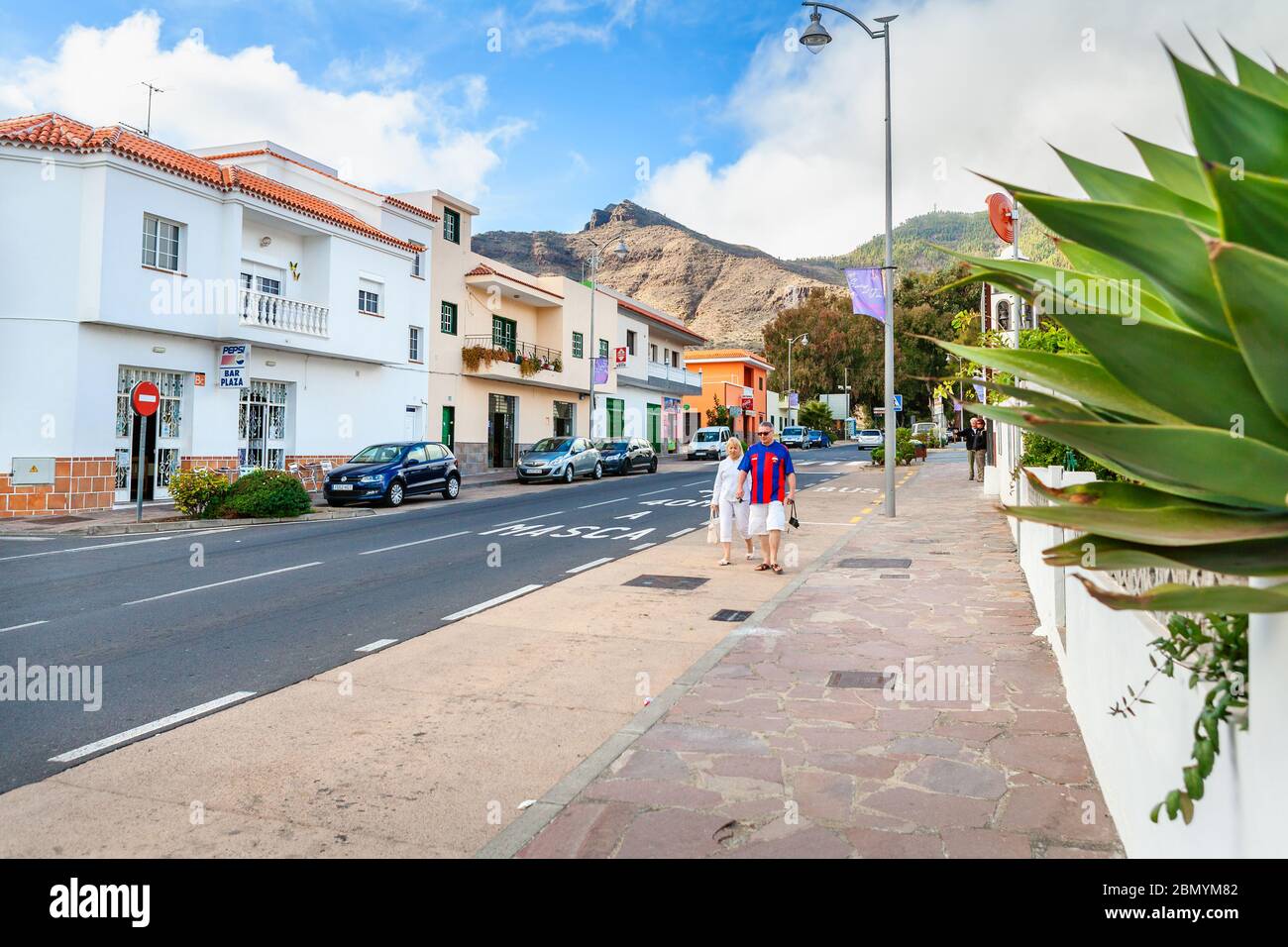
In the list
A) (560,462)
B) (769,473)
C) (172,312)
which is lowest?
(769,473)

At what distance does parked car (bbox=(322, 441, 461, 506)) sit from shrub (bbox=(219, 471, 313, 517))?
2.27m

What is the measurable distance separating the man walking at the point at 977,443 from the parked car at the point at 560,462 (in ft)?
40.6

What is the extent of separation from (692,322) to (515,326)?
12308 centimetres

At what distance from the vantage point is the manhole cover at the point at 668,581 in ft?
32.5

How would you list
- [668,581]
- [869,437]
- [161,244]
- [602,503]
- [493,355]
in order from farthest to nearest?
1. [869,437]
2. [493,355]
3. [602,503]
4. [161,244]
5. [668,581]

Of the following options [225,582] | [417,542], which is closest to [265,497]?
[417,542]

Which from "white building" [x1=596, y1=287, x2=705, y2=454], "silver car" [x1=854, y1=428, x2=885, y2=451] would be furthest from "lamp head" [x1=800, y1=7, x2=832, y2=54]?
"silver car" [x1=854, y1=428, x2=885, y2=451]

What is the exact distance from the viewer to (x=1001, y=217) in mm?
13180

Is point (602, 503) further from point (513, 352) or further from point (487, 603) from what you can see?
point (513, 352)

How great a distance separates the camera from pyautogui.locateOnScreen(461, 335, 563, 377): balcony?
32469mm

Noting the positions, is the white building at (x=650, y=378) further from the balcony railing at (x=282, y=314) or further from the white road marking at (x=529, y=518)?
the white road marking at (x=529, y=518)

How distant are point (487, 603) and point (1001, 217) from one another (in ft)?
31.9
